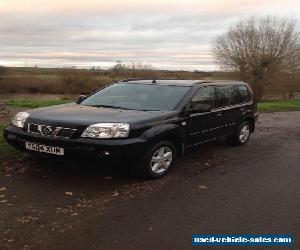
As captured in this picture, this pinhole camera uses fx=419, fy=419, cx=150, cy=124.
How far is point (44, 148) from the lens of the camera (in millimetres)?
5875

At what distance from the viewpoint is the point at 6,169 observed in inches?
255

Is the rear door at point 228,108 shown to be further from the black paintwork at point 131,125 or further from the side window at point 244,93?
the black paintwork at point 131,125

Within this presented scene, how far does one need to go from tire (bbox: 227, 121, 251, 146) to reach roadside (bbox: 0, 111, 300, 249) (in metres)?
1.42

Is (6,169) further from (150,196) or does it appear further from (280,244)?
(280,244)

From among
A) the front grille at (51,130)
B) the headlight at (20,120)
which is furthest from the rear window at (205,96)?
the headlight at (20,120)

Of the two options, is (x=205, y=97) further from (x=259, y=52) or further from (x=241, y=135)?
(x=259, y=52)

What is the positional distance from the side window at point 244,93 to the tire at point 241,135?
52 cm

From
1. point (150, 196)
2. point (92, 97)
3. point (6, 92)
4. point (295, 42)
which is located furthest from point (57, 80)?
point (150, 196)

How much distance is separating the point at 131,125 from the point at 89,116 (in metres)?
0.69

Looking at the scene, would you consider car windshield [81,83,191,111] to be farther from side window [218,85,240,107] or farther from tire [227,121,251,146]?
tire [227,121,251,146]

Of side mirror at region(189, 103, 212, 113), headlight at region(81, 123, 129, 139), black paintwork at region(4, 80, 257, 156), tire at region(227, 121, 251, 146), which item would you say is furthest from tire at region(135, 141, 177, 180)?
tire at region(227, 121, 251, 146)

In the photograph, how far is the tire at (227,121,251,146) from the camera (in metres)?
8.98

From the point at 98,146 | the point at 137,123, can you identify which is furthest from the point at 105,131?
the point at 137,123

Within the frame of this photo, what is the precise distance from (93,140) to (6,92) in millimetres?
38395
